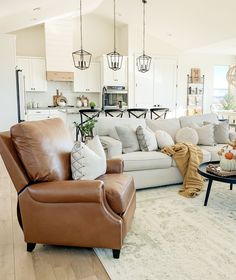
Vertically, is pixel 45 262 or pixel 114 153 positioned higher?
pixel 114 153

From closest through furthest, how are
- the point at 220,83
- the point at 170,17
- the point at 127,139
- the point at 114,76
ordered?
the point at 127,139
the point at 170,17
the point at 114,76
the point at 220,83

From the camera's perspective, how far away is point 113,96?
27.7 ft

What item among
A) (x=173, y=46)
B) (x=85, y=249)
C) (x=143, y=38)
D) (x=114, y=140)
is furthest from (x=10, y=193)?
(x=173, y=46)

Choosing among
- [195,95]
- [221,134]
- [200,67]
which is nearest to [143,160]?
[221,134]

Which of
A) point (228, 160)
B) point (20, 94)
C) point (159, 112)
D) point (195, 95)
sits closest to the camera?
point (228, 160)

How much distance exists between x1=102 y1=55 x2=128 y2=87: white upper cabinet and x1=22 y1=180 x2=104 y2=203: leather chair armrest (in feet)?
21.0

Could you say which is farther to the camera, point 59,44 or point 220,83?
point 220,83

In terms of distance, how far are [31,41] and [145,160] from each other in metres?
5.90

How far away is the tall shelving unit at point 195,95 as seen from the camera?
900cm

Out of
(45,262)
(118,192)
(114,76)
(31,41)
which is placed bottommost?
(45,262)

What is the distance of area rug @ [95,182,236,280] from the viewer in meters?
2.04

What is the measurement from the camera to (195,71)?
891 centimetres

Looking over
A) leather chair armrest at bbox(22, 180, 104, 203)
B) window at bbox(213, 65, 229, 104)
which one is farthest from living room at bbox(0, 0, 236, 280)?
window at bbox(213, 65, 229, 104)

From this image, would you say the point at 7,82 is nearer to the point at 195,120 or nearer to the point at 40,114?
the point at 40,114
